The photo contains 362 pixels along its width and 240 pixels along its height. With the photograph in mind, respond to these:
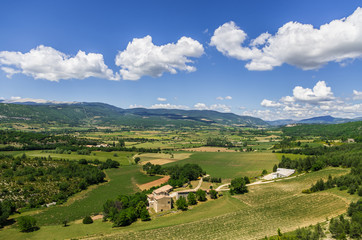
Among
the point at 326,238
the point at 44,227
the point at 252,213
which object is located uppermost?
the point at 326,238

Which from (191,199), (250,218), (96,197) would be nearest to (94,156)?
(96,197)

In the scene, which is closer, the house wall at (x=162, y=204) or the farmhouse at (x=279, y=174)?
Result: the house wall at (x=162, y=204)

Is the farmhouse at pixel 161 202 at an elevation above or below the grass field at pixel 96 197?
above

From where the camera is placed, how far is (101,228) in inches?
2055

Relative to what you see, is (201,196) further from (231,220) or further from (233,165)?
(233,165)

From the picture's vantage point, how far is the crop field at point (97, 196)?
6100cm

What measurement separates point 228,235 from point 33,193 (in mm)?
67667

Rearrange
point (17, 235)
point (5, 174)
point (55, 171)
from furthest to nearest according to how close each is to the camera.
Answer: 1. point (55, 171)
2. point (5, 174)
3. point (17, 235)

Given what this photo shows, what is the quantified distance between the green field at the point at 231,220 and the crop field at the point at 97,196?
6790 millimetres

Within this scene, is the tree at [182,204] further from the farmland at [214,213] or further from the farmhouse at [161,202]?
the farmhouse at [161,202]

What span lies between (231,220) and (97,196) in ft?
167

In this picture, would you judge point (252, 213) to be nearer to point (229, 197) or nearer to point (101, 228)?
point (229, 197)

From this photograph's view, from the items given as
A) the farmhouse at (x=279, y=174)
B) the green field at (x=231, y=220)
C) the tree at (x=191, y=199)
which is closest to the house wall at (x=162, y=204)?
the green field at (x=231, y=220)

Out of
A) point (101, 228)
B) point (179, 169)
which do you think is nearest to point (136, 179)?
point (179, 169)
